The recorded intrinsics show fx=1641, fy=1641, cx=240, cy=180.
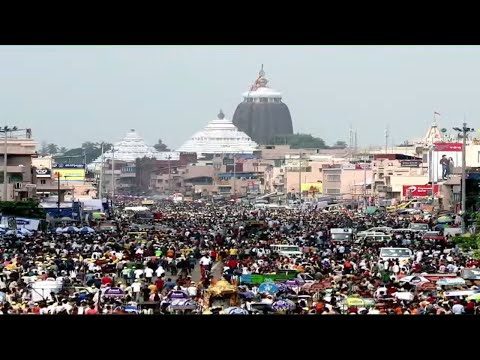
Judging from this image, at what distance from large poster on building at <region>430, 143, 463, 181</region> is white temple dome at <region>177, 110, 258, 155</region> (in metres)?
75.5

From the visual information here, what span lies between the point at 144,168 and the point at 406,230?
303 feet

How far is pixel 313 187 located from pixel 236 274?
3182 inches

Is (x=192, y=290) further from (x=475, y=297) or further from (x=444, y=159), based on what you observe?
(x=444, y=159)

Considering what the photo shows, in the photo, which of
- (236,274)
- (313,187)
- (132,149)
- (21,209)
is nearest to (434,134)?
(313,187)

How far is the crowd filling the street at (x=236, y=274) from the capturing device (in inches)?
546

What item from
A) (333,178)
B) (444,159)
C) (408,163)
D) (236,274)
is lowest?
(236,274)

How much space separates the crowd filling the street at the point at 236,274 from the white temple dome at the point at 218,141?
113 m

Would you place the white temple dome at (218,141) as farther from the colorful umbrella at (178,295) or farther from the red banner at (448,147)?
the colorful umbrella at (178,295)

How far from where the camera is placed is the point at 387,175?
264ft

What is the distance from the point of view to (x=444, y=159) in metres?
67.2

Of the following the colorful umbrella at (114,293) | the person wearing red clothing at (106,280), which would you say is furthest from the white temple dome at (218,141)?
the colorful umbrella at (114,293)

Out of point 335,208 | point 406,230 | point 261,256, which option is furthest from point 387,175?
point 261,256
